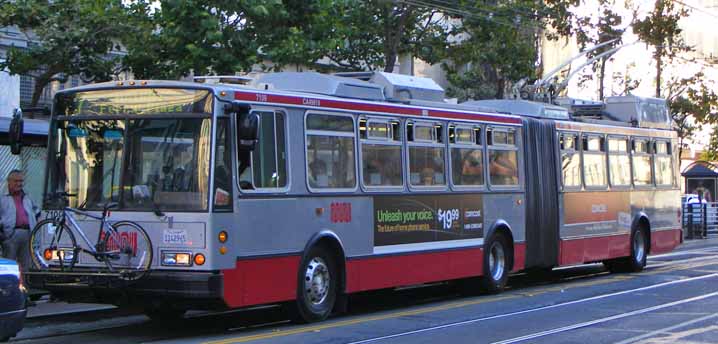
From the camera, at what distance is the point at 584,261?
66.0 ft

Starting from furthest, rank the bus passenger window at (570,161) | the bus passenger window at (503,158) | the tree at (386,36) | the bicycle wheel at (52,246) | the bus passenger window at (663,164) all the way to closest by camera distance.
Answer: the tree at (386,36)
the bus passenger window at (663,164)
the bus passenger window at (570,161)
the bus passenger window at (503,158)
the bicycle wheel at (52,246)

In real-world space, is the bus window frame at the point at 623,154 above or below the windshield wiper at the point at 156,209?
above

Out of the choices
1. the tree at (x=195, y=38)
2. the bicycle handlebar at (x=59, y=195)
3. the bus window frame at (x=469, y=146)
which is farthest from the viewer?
the tree at (x=195, y=38)

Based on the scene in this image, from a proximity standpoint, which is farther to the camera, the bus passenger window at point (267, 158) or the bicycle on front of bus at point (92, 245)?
the bus passenger window at point (267, 158)

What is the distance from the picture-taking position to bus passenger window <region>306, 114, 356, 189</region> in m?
13.4

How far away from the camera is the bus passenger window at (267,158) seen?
40.2 ft

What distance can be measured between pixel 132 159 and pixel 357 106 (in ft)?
11.1

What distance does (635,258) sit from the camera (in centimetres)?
2192

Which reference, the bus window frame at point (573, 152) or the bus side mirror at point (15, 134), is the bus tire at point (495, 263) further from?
the bus side mirror at point (15, 134)

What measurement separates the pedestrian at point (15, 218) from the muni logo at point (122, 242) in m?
2.98

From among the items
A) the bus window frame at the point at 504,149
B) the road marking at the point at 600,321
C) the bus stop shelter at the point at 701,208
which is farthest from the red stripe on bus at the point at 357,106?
the bus stop shelter at the point at 701,208

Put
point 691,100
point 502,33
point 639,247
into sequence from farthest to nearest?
point 691,100 → point 502,33 → point 639,247

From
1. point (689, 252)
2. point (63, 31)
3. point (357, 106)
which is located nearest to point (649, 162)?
point (689, 252)

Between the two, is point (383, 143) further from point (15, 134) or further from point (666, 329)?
point (15, 134)
